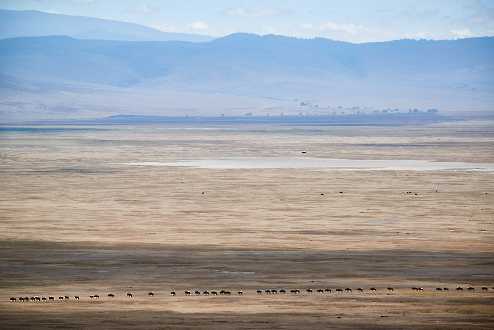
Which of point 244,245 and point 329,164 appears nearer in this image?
point 244,245

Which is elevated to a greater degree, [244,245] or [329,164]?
[329,164]

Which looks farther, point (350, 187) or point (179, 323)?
point (350, 187)

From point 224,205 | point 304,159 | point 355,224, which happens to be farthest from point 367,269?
point 304,159

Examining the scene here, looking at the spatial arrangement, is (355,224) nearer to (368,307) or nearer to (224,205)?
(224,205)

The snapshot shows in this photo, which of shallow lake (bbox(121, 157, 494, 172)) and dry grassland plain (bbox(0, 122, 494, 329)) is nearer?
dry grassland plain (bbox(0, 122, 494, 329))

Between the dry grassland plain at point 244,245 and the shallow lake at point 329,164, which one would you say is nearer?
the dry grassland plain at point 244,245

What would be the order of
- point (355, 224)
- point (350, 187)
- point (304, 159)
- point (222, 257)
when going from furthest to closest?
point (304, 159) → point (350, 187) → point (355, 224) → point (222, 257)

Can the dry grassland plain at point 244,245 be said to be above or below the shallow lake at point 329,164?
below

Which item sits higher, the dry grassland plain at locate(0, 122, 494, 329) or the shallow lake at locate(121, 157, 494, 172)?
the shallow lake at locate(121, 157, 494, 172)
